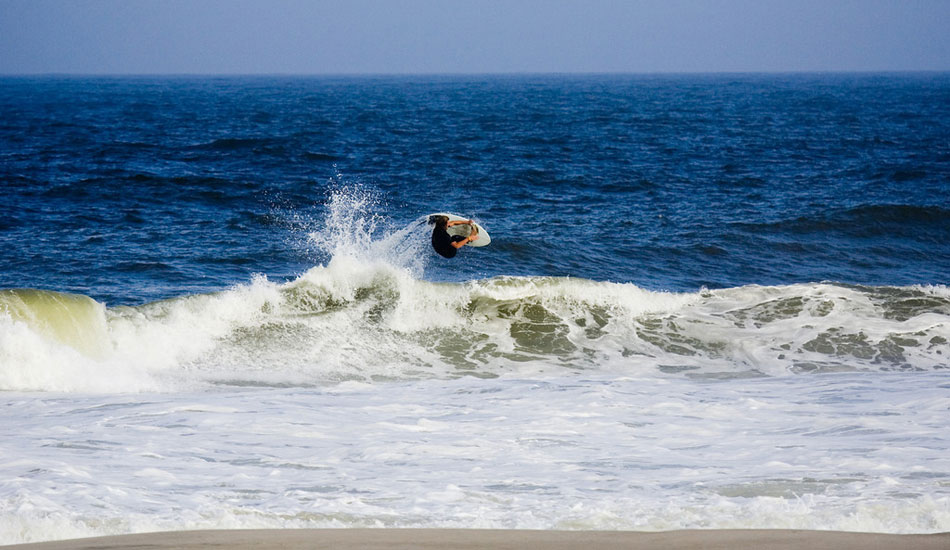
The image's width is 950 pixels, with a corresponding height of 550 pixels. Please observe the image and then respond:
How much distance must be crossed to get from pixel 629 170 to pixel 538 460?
2281 centimetres

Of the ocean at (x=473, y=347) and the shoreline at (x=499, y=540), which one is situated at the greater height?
the shoreline at (x=499, y=540)

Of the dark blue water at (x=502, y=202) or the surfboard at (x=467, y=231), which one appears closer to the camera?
the surfboard at (x=467, y=231)

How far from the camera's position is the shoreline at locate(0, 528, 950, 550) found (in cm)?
509

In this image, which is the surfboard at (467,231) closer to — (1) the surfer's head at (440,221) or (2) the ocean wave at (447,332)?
(1) the surfer's head at (440,221)

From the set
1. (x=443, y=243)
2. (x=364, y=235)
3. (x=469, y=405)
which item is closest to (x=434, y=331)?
(x=443, y=243)

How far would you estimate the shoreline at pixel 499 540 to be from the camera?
5090 millimetres

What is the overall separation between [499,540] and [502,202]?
18382 millimetres

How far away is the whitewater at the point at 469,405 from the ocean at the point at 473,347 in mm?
45

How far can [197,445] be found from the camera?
786cm

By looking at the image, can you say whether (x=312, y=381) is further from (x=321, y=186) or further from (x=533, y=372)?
(x=321, y=186)

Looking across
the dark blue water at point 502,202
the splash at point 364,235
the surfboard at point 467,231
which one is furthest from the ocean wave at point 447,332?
the dark blue water at point 502,202

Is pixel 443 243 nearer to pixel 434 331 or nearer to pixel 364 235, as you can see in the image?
pixel 434 331

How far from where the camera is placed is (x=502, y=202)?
917 inches

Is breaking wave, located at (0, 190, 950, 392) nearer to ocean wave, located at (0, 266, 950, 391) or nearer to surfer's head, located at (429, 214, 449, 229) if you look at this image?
ocean wave, located at (0, 266, 950, 391)
